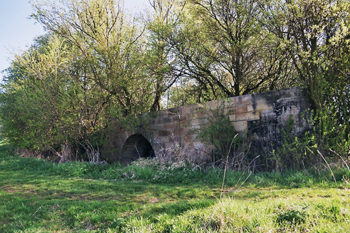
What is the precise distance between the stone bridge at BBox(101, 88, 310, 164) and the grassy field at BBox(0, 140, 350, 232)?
57.1 inches

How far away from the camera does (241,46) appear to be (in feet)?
28.9

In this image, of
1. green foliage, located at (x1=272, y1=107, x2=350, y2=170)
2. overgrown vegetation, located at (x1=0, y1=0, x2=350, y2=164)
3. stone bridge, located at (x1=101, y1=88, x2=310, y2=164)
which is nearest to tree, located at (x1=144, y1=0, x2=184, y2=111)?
overgrown vegetation, located at (x1=0, y1=0, x2=350, y2=164)

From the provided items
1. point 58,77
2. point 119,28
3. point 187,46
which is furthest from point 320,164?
point 58,77

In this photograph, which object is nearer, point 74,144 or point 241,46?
point 241,46

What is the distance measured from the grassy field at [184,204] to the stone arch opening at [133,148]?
481 centimetres

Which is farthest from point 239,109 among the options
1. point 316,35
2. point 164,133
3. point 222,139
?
point 164,133

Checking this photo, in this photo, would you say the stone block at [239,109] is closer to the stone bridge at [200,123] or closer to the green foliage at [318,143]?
the stone bridge at [200,123]

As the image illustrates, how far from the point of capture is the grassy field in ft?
10.0

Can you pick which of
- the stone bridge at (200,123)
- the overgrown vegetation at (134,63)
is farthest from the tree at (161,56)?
the stone bridge at (200,123)

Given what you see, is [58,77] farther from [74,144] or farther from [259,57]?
[259,57]

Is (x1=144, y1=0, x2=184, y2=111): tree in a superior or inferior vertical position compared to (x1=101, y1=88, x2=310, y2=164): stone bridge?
superior

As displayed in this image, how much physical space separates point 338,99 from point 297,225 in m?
4.31

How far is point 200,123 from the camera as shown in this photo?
28.4 feet

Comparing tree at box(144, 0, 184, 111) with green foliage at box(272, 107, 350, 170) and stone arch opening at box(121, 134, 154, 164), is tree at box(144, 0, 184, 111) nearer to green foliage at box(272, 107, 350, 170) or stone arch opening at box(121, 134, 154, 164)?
stone arch opening at box(121, 134, 154, 164)
